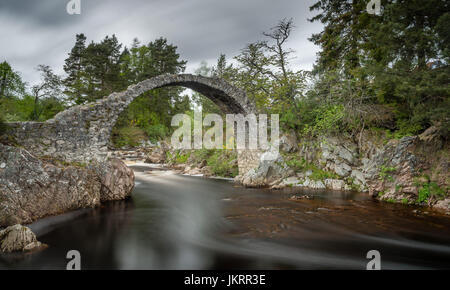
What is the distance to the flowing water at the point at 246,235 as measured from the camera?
3.70 meters

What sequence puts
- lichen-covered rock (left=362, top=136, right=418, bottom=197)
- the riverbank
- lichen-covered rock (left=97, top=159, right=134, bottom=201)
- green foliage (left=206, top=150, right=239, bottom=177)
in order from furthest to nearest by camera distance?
green foliage (left=206, top=150, right=239, bottom=177), lichen-covered rock (left=97, top=159, right=134, bottom=201), lichen-covered rock (left=362, top=136, right=418, bottom=197), the riverbank

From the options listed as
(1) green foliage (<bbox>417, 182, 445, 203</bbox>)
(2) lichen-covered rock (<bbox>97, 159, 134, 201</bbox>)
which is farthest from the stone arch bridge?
(1) green foliage (<bbox>417, 182, 445, 203</bbox>)

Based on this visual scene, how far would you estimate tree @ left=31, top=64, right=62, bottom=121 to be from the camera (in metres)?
17.2

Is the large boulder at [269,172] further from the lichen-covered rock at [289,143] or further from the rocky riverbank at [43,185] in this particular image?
Result: the rocky riverbank at [43,185]

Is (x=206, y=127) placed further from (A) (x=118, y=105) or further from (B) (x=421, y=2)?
(B) (x=421, y=2)

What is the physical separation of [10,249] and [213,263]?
11.3 feet

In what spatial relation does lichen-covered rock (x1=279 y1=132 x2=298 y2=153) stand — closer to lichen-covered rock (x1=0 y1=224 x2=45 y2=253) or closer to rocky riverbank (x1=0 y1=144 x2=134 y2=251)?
rocky riverbank (x1=0 y1=144 x2=134 y2=251)

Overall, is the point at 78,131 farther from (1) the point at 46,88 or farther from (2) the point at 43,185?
(1) the point at 46,88

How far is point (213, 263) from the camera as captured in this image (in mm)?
3744

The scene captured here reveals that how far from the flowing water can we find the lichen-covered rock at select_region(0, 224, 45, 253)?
17 cm
